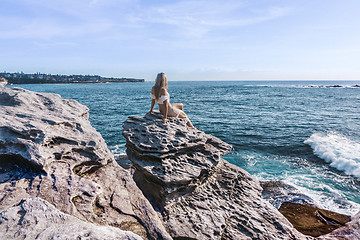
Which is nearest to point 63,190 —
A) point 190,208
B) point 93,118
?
point 190,208

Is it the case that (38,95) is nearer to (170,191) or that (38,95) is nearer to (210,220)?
(170,191)

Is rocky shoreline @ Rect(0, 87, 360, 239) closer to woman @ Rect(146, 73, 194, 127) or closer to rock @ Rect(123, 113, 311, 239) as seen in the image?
rock @ Rect(123, 113, 311, 239)

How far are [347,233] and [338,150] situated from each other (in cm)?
1149

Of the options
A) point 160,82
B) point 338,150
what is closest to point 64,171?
point 160,82

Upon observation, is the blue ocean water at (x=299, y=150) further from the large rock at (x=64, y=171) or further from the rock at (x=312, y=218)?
the large rock at (x=64, y=171)

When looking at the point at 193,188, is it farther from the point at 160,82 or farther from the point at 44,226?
the point at 44,226

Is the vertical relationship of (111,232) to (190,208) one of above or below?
above

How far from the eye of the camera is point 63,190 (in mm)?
4539

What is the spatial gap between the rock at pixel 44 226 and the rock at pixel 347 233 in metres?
7.45

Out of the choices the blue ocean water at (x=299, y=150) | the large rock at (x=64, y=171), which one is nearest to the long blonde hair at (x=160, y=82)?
the large rock at (x=64, y=171)

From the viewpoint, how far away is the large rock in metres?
4.30

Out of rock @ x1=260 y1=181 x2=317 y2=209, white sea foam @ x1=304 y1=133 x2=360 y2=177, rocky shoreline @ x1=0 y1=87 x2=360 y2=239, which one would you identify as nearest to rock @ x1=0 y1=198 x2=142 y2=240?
rocky shoreline @ x1=0 y1=87 x2=360 y2=239

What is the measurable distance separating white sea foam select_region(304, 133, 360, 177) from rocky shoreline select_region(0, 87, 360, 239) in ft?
25.9

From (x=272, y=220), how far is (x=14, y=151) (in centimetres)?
793
